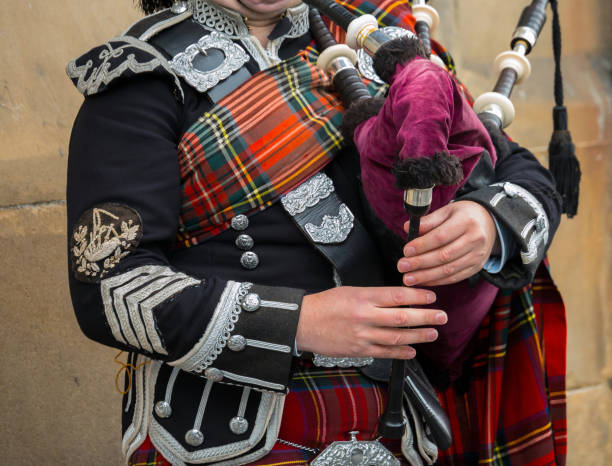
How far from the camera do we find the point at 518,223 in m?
1.17

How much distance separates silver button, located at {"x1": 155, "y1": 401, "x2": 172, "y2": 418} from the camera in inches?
A: 46.0

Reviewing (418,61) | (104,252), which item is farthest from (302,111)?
(104,252)

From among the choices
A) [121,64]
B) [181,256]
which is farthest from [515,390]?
[121,64]

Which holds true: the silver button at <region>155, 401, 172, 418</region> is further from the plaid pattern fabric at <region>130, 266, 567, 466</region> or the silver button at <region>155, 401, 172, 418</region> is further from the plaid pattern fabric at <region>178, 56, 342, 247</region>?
the plaid pattern fabric at <region>130, 266, 567, 466</region>

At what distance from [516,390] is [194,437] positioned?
68 centimetres

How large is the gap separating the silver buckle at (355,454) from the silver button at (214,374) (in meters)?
0.24

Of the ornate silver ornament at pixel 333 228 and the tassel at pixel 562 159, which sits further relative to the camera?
the tassel at pixel 562 159

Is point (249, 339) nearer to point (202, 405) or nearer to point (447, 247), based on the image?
point (202, 405)

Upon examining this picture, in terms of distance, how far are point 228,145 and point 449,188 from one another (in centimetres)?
37

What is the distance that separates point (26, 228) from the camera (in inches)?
73.8

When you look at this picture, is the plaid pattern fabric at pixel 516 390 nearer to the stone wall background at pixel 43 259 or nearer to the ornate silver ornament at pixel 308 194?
the ornate silver ornament at pixel 308 194

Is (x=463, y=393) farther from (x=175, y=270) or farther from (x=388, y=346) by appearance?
(x=175, y=270)

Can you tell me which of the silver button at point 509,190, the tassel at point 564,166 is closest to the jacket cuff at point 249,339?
the silver button at point 509,190

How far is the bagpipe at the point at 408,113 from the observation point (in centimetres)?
92
